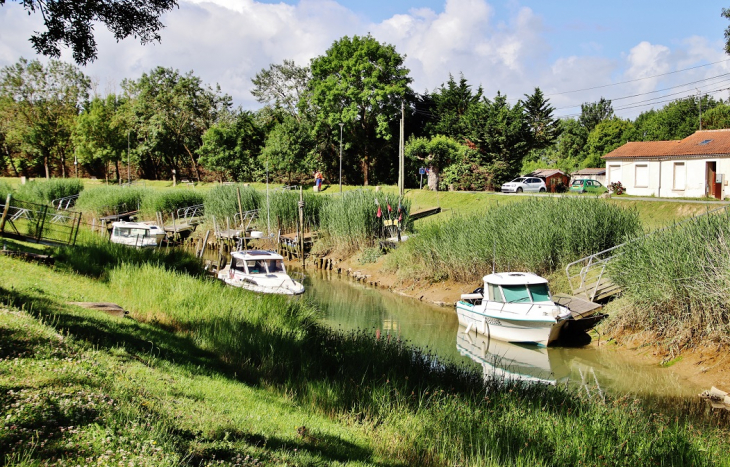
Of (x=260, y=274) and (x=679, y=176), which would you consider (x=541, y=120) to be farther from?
(x=260, y=274)

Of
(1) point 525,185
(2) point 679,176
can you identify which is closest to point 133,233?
(1) point 525,185

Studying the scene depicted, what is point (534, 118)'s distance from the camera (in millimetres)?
56969

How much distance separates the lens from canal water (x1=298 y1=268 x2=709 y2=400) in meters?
15.6

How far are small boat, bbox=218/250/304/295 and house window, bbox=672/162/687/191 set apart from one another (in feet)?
104

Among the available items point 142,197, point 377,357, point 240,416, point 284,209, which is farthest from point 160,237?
point 240,416

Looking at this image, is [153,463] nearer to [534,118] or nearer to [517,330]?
[517,330]

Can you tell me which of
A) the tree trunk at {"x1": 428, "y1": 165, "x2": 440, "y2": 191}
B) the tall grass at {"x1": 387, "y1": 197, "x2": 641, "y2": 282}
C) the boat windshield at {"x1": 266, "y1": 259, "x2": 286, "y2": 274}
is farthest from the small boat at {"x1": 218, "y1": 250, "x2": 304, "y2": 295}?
the tree trunk at {"x1": 428, "y1": 165, "x2": 440, "y2": 191}

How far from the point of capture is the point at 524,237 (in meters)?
24.3

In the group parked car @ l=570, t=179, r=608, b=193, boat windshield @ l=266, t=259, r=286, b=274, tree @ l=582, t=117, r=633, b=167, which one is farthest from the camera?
tree @ l=582, t=117, r=633, b=167

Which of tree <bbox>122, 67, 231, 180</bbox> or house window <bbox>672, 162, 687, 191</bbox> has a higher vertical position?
tree <bbox>122, 67, 231, 180</bbox>

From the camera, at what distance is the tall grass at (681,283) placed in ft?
53.3

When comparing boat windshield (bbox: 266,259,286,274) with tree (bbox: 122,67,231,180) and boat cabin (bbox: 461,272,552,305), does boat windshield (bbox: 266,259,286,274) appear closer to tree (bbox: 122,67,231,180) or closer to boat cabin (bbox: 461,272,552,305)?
boat cabin (bbox: 461,272,552,305)

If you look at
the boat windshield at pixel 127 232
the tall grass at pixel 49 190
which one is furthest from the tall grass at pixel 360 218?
the tall grass at pixel 49 190

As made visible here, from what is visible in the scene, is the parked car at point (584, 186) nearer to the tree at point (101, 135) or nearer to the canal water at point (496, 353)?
the canal water at point (496, 353)
